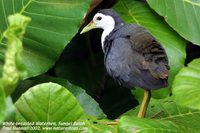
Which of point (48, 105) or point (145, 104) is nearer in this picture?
point (48, 105)

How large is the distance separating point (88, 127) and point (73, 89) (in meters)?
0.49

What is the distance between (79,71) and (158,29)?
0.45 m

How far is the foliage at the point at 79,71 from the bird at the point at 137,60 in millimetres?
77

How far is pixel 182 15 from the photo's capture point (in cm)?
168

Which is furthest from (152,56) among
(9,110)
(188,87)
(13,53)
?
(13,53)

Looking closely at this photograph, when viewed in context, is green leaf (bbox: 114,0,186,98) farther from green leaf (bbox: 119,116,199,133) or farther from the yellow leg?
green leaf (bbox: 119,116,199,133)

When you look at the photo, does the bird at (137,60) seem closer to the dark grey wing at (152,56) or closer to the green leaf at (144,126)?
the dark grey wing at (152,56)

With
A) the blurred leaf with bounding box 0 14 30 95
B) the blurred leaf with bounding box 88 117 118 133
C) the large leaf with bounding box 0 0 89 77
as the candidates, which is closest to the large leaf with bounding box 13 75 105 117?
the large leaf with bounding box 0 0 89 77

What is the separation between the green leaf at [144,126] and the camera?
1.10 m

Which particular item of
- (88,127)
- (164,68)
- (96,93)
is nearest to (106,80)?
(96,93)

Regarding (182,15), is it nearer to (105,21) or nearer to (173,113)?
(105,21)

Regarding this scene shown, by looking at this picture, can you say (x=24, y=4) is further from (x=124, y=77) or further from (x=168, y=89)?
(x=168, y=89)

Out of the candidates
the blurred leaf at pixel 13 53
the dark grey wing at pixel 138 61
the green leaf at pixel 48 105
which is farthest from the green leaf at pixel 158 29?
the blurred leaf at pixel 13 53

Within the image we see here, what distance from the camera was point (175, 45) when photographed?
1.65 metres
